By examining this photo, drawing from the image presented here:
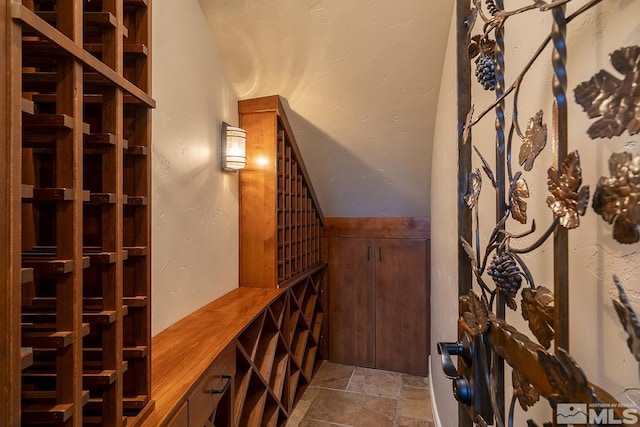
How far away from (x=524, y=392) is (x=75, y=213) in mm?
831

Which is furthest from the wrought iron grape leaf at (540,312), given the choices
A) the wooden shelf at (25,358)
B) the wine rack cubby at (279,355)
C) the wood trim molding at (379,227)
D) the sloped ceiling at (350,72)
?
the wood trim molding at (379,227)

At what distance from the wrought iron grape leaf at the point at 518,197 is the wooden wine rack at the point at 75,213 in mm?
802

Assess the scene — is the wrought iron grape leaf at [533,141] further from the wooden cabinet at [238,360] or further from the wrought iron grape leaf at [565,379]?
the wooden cabinet at [238,360]

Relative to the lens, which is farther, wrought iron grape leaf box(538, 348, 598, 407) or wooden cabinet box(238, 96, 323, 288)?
wooden cabinet box(238, 96, 323, 288)

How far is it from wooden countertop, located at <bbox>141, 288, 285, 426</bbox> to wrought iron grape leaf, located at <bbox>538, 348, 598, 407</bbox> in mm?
843

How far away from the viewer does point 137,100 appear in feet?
2.58

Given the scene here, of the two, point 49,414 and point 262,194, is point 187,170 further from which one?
point 49,414

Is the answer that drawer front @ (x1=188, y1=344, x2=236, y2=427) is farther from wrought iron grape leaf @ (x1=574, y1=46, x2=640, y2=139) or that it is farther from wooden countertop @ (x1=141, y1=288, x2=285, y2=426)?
wrought iron grape leaf @ (x1=574, y1=46, x2=640, y2=139)

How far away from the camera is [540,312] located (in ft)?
1.49

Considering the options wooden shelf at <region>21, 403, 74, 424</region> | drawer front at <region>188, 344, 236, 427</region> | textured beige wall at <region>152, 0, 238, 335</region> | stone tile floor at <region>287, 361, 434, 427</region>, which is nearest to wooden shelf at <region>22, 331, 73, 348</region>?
wooden shelf at <region>21, 403, 74, 424</region>

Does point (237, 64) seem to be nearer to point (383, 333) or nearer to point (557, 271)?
point (557, 271)

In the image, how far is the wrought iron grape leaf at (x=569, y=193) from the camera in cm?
36

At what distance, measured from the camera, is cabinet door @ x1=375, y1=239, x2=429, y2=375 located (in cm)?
285

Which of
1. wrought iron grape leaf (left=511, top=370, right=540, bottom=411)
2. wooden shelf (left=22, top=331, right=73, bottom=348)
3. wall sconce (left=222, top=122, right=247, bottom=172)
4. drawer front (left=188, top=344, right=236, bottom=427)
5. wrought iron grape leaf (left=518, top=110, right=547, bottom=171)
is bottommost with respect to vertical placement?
drawer front (left=188, top=344, right=236, bottom=427)
